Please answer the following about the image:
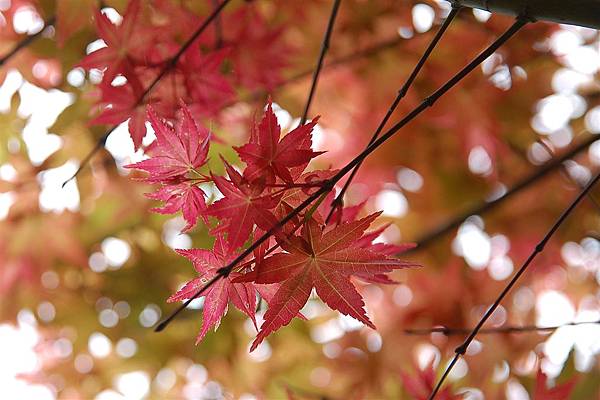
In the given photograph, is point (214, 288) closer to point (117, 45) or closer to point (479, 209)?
point (117, 45)

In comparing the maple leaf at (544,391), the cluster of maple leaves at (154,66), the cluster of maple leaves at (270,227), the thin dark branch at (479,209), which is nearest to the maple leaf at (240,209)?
the cluster of maple leaves at (270,227)

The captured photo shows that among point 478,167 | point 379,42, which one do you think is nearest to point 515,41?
point 379,42

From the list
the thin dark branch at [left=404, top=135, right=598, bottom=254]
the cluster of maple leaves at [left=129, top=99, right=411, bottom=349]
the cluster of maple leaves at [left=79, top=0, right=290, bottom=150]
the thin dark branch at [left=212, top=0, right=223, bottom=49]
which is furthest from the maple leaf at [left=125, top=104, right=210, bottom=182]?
the thin dark branch at [left=404, top=135, right=598, bottom=254]

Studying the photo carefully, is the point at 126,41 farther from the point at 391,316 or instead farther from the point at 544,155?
the point at 544,155

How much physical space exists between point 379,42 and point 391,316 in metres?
0.58

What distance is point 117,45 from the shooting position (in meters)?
0.74

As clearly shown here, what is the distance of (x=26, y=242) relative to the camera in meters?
1.29

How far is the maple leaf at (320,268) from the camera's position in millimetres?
541

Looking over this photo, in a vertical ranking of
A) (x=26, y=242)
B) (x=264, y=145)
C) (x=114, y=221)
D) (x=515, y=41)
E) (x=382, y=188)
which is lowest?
(x=26, y=242)

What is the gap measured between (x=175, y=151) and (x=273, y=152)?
92 mm

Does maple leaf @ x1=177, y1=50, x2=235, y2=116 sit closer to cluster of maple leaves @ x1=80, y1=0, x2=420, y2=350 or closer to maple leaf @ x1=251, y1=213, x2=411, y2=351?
cluster of maple leaves @ x1=80, y1=0, x2=420, y2=350

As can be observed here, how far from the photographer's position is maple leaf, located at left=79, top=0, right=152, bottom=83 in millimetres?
737

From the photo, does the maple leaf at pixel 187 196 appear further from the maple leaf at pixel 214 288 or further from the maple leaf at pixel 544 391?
the maple leaf at pixel 544 391

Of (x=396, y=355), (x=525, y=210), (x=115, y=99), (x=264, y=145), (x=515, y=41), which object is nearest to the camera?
(x=264, y=145)
